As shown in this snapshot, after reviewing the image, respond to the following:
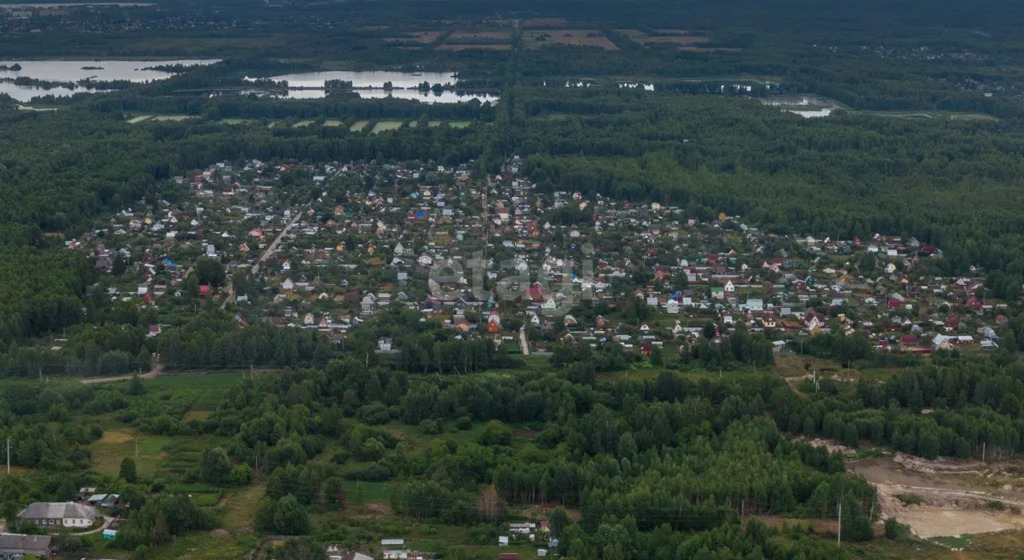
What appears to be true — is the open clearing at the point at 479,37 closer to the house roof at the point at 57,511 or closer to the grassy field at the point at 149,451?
the grassy field at the point at 149,451

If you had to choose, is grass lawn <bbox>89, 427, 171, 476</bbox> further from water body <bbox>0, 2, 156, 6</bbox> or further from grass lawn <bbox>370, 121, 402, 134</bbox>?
water body <bbox>0, 2, 156, 6</bbox>

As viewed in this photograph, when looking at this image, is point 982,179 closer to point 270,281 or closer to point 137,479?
point 270,281

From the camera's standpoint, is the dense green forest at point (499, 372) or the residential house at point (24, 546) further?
the dense green forest at point (499, 372)

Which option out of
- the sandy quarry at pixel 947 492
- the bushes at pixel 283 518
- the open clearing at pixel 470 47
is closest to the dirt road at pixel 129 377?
the bushes at pixel 283 518

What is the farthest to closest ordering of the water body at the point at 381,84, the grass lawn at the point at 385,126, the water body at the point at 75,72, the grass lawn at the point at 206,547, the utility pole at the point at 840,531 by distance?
1. the water body at the point at 75,72
2. the water body at the point at 381,84
3. the grass lawn at the point at 385,126
4. the utility pole at the point at 840,531
5. the grass lawn at the point at 206,547

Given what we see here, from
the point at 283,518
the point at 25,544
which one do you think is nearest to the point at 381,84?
the point at 283,518

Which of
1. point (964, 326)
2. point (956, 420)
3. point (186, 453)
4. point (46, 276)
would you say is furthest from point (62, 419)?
point (964, 326)

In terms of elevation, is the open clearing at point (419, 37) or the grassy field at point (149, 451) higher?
the open clearing at point (419, 37)

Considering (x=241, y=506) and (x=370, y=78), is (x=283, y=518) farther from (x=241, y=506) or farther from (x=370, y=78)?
(x=370, y=78)
